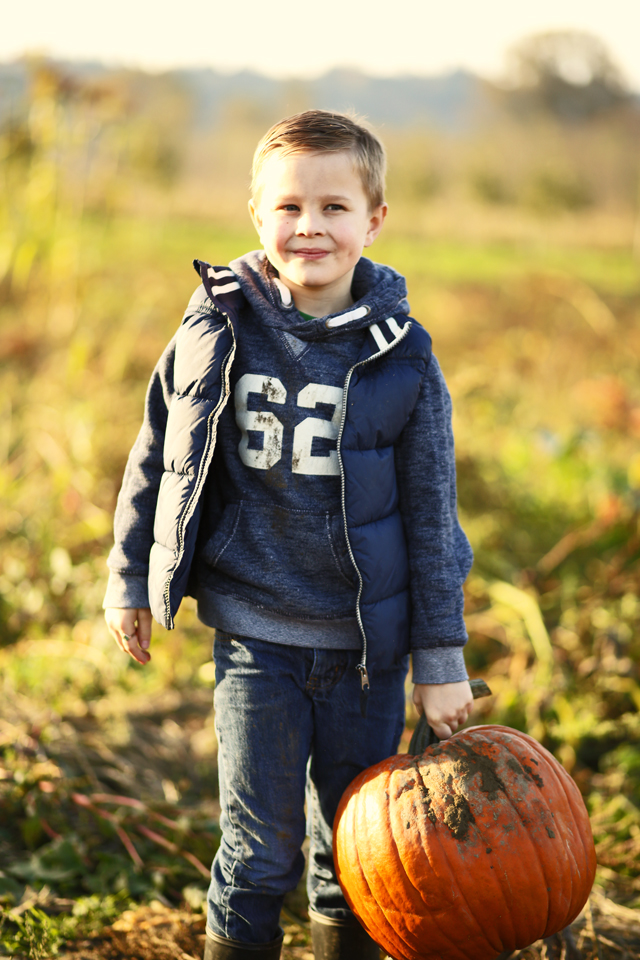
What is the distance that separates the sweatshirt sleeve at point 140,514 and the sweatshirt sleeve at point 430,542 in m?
0.52

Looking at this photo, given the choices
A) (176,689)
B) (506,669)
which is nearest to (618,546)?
(506,669)

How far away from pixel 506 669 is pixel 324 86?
2873 inches

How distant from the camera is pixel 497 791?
162cm

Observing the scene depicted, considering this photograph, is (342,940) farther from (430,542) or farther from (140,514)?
→ (140,514)

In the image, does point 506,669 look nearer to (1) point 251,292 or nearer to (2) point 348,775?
(2) point 348,775

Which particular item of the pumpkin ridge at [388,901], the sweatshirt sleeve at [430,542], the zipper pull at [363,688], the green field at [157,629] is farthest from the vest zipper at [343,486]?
the green field at [157,629]

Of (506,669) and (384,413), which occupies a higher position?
(384,413)

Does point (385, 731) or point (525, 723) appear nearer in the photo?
point (385, 731)

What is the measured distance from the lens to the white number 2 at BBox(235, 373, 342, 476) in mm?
1661

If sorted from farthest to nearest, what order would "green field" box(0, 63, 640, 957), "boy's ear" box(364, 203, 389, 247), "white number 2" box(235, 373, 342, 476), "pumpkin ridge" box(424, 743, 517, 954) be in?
"green field" box(0, 63, 640, 957)
"boy's ear" box(364, 203, 389, 247)
"white number 2" box(235, 373, 342, 476)
"pumpkin ridge" box(424, 743, 517, 954)

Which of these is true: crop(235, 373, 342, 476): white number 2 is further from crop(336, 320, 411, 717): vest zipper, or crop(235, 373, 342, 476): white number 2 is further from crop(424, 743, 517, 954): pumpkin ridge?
crop(424, 743, 517, 954): pumpkin ridge

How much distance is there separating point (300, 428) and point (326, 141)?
0.57 m

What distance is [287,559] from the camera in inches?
66.6

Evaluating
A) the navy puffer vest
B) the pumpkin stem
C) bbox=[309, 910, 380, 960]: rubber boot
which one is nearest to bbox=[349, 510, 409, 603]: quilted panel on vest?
the navy puffer vest
